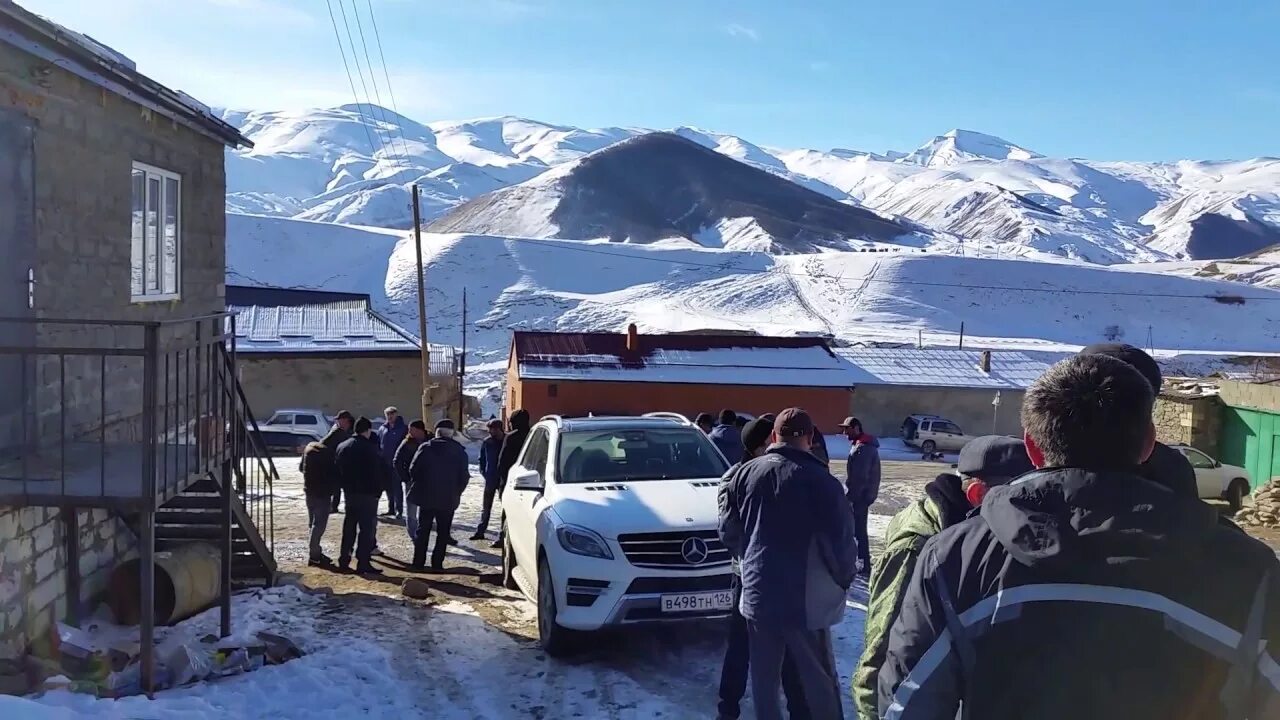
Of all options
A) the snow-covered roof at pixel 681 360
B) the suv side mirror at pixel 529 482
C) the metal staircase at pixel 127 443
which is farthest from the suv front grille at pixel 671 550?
the snow-covered roof at pixel 681 360

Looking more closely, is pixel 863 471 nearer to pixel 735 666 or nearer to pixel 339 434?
pixel 735 666

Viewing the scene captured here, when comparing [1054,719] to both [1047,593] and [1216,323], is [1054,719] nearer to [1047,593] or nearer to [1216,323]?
[1047,593]

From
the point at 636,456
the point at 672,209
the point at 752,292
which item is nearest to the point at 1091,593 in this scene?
the point at 636,456

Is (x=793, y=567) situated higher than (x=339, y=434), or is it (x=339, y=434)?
(x=793, y=567)

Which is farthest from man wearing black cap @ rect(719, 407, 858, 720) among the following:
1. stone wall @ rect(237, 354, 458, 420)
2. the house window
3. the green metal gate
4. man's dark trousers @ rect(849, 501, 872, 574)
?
stone wall @ rect(237, 354, 458, 420)

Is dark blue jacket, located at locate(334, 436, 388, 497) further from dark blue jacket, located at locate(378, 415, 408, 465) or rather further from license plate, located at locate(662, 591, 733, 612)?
license plate, located at locate(662, 591, 733, 612)

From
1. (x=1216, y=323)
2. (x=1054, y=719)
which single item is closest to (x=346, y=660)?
(x=1054, y=719)

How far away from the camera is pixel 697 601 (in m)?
6.89

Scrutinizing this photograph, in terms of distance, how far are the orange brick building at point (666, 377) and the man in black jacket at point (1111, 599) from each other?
109ft

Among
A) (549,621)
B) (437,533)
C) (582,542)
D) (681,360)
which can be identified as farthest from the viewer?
(681,360)

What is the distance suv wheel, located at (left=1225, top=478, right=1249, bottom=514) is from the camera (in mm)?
21047

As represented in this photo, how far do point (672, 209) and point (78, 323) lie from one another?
444 feet

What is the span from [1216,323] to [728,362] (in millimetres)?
54225

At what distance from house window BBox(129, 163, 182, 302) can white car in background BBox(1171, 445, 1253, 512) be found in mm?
19623
